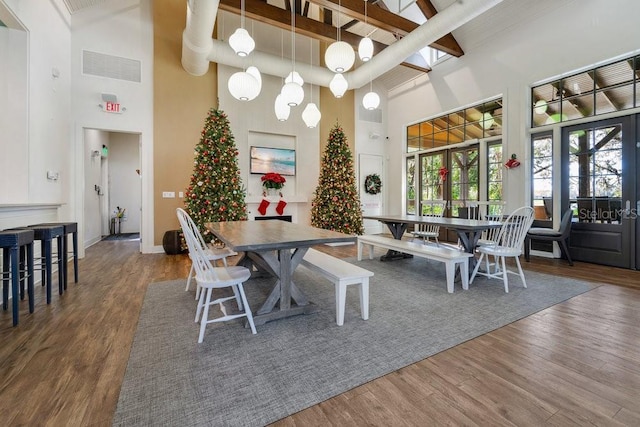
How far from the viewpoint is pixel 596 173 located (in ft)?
14.3

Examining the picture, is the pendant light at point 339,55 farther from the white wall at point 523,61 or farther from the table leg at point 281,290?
the white wall at point 523,61

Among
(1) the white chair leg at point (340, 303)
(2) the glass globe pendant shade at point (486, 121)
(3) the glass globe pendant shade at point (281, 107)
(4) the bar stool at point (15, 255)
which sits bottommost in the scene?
(1) the white chair leg at point (340, 303)

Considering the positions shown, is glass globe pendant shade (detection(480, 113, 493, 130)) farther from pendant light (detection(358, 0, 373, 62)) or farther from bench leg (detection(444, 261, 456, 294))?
bench leg (detection(444, 261, 456, 294))

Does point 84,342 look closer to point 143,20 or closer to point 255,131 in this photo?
point 255,131

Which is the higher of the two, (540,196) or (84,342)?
(540,196)

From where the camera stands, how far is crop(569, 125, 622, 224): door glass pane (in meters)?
4.16

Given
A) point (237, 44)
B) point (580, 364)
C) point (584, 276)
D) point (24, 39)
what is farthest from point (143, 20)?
point (584, 276)

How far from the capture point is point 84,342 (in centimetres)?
200

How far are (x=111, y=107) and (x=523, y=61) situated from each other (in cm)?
731

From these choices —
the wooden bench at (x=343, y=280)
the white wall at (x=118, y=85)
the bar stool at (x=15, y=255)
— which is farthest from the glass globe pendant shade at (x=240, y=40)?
the white wall at (x=118, y=85)

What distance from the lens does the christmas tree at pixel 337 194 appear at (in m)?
6.05

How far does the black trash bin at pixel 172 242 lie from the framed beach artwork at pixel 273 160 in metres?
2.05

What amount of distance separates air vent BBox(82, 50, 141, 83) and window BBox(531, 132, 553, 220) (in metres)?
7.32

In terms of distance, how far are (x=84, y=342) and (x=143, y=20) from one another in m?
5.93
